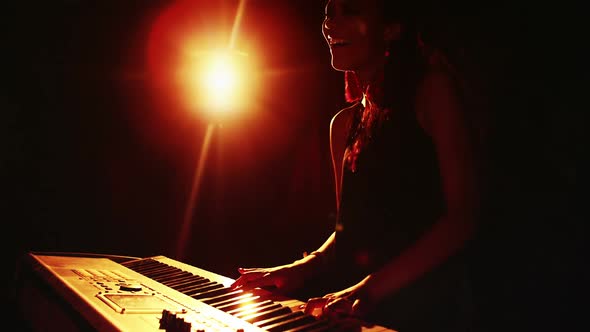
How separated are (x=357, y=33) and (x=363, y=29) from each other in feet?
0.10

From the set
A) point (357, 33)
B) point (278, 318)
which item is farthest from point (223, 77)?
point (278, 318)

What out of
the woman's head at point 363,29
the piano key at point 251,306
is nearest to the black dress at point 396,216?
the woman's head at point 363,29

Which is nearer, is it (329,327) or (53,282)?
(329,327)

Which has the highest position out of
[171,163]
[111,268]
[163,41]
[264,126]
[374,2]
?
[163,41]

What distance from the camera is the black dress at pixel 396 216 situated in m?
1.51

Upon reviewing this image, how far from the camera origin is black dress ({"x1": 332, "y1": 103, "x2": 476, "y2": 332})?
1.51 meters

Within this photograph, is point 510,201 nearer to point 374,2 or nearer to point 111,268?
point 374,2

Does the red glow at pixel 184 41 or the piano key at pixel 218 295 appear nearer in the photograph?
the piano key at pixel 218 295

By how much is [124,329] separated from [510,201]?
1.96 meters

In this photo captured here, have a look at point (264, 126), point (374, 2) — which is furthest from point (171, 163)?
point (374, 2)

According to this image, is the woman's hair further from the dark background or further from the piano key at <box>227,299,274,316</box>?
the piano key at <box>227,299,274,316</box>

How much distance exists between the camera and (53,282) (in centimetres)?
179

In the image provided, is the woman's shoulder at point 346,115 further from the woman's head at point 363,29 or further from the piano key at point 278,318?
the piano key at point 278,318

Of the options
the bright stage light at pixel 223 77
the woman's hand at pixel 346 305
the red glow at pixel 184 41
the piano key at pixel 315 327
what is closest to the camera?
the piano key at pixel 315 327
